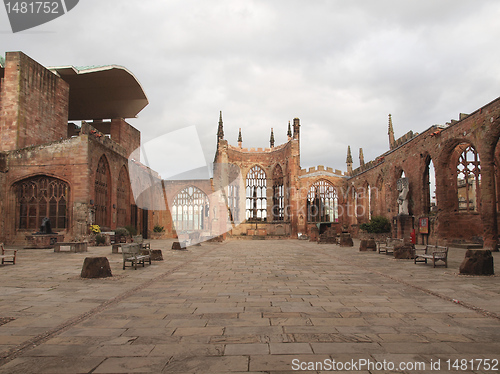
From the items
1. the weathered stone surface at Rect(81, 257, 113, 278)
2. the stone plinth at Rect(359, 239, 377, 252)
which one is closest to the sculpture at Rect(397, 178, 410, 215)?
the stone plinth at Rect(359, 239, 377, 252)

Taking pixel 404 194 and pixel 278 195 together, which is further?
pixel 278 195

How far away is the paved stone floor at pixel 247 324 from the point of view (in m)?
3.34

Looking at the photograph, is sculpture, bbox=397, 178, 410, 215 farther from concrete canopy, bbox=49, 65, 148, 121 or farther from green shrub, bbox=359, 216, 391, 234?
concrete canopy, bbox=49, 65, 148, 121

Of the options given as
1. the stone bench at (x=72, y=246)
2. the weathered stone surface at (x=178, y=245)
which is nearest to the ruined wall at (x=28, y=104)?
the stone bench at (x=72, y=246)

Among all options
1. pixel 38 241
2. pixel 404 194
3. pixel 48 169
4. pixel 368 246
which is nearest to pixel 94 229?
pixel 38 241

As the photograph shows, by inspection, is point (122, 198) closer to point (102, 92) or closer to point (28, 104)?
point (28, 104)

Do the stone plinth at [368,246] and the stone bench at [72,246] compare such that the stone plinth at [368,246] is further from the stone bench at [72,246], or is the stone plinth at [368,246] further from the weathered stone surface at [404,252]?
the stone bench at [72,246]

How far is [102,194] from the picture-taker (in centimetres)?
2312

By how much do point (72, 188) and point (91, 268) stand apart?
43.9 feet

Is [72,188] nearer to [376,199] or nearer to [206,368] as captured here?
[206,368]

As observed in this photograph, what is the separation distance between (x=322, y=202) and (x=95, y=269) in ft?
106

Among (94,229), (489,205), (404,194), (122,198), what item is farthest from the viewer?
(122,198)

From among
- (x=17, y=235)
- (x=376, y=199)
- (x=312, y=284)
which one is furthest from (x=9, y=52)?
(x=376, y=199)

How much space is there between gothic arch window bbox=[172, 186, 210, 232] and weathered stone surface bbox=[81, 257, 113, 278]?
28.4 metres
